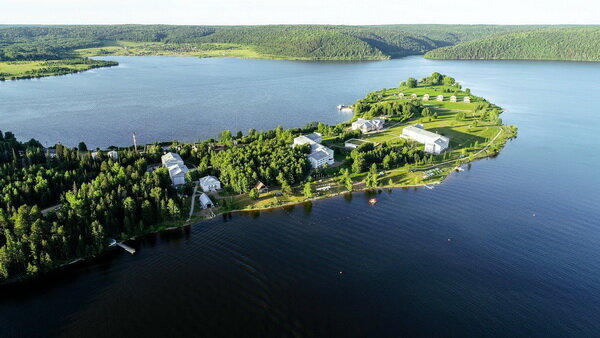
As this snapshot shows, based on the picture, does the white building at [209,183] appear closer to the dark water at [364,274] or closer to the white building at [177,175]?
the white building at [177,175]

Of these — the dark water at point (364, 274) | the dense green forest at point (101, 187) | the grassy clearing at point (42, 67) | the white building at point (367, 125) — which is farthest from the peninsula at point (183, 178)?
the grassy clearing at point (42, 67)

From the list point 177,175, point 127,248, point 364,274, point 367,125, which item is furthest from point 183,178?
point 367,125

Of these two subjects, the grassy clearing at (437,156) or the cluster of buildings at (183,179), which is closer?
the cluster of buildings at (183,179)

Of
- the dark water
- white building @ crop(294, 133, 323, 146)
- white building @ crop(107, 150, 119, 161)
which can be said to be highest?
white building @ crop(294, 133, 323, 146)

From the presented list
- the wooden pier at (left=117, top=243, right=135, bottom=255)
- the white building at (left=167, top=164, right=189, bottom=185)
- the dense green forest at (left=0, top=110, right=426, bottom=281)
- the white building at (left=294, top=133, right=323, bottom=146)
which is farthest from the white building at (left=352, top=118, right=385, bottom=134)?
the wooden pier at (left=117, top=243, right=135, bottom=255)

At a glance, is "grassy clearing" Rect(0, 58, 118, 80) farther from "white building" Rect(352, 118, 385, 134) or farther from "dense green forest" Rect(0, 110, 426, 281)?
"white building" Rect(352, 118, 385, 134)


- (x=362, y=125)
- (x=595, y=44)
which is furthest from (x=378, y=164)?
(x=595, y=44)
